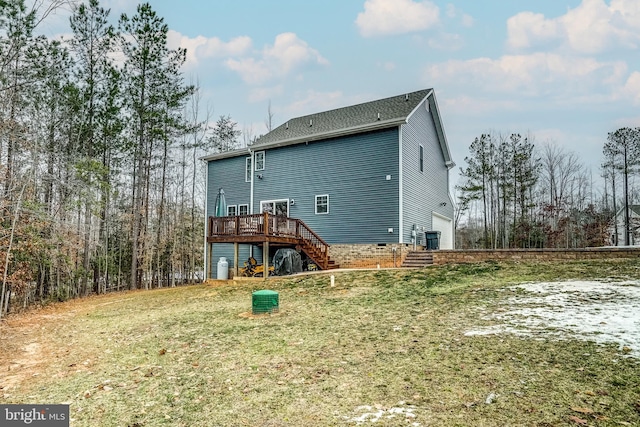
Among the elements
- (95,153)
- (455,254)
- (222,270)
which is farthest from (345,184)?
(95,153)

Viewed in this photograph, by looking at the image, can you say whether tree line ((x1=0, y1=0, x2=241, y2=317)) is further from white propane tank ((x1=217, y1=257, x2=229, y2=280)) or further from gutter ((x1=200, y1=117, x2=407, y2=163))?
gutter ((x1=200, y1=117, x2=407, y2=163))

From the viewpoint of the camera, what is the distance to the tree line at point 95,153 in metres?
9.73

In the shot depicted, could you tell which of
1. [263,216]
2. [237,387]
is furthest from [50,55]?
[237,387]

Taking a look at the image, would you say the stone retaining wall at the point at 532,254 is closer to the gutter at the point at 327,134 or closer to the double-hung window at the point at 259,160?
the gutter at the point at 327,134

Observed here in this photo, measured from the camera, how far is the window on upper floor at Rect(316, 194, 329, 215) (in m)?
15.3

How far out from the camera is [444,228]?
1891 cm

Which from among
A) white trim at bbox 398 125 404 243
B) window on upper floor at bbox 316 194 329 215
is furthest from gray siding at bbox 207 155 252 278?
white trim at bbox 398 125 404 243

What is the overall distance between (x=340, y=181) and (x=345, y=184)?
272mm

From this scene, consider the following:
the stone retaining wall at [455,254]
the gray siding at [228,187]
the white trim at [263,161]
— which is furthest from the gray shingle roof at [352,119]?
the stone retaining wall at [455,254]

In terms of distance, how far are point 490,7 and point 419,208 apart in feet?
27.4

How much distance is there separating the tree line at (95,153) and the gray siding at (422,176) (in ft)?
36.0

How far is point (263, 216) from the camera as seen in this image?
518 inches

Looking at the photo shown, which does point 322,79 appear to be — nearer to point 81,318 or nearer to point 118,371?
point 81,318

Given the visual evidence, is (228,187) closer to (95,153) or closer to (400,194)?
(95,153)
